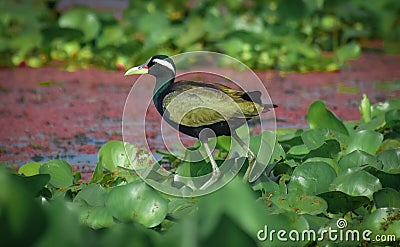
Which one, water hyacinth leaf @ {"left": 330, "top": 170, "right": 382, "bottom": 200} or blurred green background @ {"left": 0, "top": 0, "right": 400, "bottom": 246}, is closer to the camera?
blurred green background @ {"left": 0, "top": 0, "right": 400, "bottom": 246}

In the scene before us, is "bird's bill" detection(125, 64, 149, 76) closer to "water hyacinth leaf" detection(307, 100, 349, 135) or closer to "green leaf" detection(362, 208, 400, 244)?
"water hyacinth leaf" detection(307, 100, 349, 135)

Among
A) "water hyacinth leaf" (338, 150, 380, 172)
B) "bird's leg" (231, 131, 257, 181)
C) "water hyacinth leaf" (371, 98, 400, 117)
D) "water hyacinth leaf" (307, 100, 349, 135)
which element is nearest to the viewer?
"water hyacinth leaf" (338, 150, 380, 172)

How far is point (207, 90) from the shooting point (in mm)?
2482

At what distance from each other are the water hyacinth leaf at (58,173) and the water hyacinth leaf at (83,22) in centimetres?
286

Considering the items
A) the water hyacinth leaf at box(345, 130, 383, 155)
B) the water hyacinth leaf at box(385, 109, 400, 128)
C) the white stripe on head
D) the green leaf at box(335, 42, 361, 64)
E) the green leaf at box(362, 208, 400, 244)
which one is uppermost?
the green leaf at box(335, 42, 361, 64)

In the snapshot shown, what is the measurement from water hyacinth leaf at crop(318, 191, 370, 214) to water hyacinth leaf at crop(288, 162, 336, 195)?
0.05 meters

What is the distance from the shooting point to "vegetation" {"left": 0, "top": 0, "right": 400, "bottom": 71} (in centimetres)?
517

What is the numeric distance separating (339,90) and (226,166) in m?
2.24

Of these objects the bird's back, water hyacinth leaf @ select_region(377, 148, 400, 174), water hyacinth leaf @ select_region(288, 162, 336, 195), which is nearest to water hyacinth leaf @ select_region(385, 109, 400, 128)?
water hyacinth leaf @ select_region(377, 148, 400, 174)

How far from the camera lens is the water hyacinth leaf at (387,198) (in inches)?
80.4

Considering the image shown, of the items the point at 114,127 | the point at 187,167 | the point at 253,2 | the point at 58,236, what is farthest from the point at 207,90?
the point at 253,2

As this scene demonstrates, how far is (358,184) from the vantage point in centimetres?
213

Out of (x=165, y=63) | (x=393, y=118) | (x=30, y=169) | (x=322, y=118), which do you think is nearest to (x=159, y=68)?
(x=165, y=63)

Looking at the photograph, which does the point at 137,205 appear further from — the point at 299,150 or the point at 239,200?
the point at 239,200
